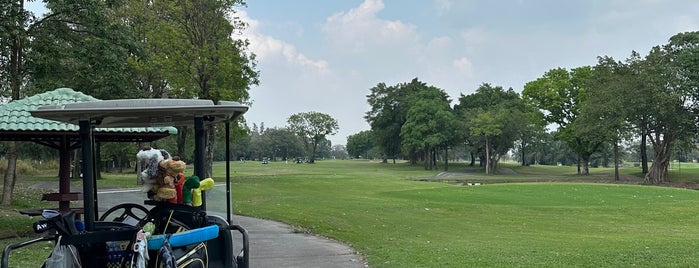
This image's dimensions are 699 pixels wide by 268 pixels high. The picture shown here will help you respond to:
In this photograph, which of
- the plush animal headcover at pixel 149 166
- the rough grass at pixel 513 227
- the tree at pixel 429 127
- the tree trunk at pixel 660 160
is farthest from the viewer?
the tree at pixel 429 127

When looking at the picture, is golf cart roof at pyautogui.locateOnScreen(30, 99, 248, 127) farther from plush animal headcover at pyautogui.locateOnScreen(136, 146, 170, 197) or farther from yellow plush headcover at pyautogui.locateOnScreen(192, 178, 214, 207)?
yellow plush headcover at pyautogui.locateOnScreen(192, 178, 214, 207)

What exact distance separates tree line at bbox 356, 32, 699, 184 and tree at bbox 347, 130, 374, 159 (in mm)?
46326

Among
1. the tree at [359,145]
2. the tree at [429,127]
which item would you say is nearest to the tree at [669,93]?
the tree at [429,127]

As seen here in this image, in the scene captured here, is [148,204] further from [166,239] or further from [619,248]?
[619,248]

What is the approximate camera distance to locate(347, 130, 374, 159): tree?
159 metres

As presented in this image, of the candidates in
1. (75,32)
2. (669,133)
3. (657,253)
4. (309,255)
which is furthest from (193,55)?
(669,133)

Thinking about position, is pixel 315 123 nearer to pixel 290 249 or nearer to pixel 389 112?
pixel 389 112

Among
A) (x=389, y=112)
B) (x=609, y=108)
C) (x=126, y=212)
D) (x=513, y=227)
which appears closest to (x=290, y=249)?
(x=126, y=212)

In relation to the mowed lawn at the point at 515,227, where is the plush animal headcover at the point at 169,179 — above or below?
above

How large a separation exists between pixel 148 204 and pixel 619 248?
30.3ft

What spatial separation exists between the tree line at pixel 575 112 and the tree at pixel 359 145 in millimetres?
46326

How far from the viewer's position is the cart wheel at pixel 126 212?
211 inches

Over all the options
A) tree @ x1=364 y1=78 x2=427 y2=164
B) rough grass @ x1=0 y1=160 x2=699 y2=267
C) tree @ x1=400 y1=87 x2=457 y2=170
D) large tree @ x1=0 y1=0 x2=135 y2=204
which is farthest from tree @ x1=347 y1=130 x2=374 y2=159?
large tree @ x1=0 y1=0 x2=135 y2=204

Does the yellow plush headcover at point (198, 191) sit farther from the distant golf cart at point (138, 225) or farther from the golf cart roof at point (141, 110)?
the golf cart roof at point (141, 110)
